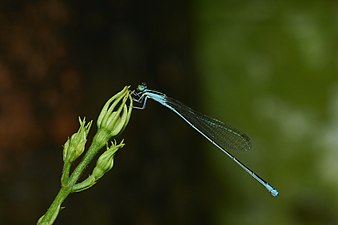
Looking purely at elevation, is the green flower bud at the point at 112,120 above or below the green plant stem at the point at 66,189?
above

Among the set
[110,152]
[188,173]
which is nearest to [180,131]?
[188,173]

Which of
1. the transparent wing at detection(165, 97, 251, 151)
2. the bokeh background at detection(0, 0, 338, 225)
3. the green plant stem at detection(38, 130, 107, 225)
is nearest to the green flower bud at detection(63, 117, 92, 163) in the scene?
the green plant stem at detection(38, 130, 107, 225)

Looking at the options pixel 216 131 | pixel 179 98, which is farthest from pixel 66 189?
pixel 179 98

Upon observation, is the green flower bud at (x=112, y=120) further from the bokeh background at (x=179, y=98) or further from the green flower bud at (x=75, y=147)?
the bokeh background at (x=179, y=98)

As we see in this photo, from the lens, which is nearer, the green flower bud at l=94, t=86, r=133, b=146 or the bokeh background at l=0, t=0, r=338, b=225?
the green flower bud at l=94, t=86, r=133, b=146

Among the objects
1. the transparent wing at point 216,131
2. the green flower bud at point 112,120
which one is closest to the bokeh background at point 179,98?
the transparent wing at point 216,131

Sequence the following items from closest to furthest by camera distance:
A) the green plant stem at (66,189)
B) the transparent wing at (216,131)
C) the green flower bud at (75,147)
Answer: the green plant stem at (66,189)
the green flower bud at (75,147)
the transparent wing at (216,131)

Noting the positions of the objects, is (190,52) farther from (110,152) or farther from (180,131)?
(110,152)

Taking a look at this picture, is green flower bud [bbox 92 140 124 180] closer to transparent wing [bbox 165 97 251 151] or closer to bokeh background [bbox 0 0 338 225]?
transparent wing [bbox 165 97 251 151]

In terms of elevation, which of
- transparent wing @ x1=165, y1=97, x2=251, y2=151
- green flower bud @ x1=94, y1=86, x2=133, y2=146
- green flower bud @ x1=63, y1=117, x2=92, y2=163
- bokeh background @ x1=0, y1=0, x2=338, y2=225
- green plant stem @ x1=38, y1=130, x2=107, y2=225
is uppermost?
bokeh background @ x1=0, y1=0, x2=338, y2=225
